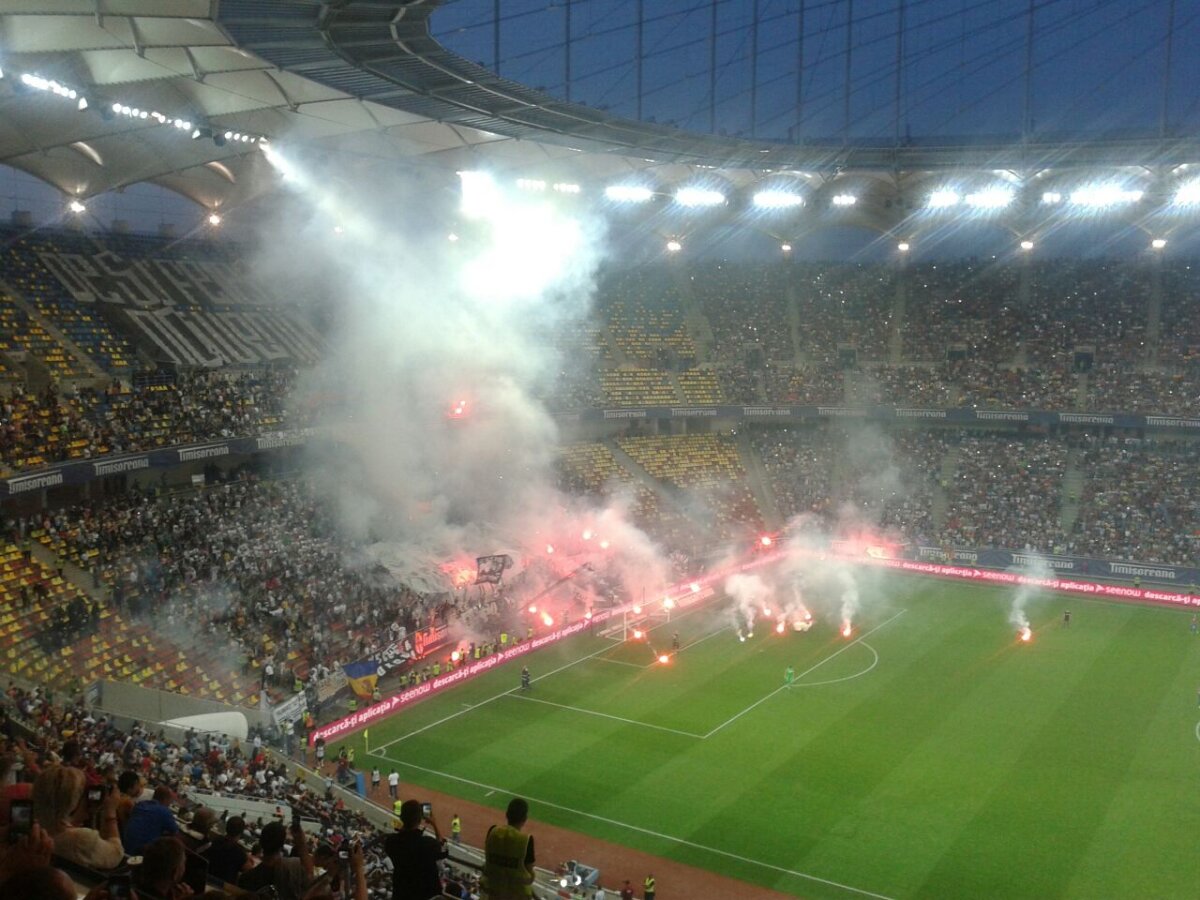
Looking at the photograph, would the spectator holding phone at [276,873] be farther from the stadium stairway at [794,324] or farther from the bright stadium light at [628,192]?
the stadium stairway at [794,324]

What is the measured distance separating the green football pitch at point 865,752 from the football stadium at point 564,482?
0.14 metres

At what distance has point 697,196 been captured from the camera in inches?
1794

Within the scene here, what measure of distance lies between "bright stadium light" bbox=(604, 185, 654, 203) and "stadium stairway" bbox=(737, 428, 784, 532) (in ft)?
44.8

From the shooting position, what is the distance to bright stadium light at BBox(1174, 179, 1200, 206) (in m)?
42.0

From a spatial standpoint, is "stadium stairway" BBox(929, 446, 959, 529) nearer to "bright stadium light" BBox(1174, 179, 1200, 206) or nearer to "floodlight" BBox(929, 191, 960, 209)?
"floodlight" BBox(929, 191, 960, 209)

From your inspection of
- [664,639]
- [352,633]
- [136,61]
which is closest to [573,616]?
[664,639]

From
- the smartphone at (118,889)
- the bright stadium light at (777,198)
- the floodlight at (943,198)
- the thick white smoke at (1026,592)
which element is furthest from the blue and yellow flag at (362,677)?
the floodlight at (943,198)

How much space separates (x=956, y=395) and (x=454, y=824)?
36880 millimetres

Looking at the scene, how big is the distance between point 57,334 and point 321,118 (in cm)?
1073

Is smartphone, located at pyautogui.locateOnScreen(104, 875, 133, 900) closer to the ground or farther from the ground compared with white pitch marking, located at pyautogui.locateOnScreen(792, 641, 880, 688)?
farther from the ground

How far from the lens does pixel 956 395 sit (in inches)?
1976

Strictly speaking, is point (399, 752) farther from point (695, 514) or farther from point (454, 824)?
point (695, 514)

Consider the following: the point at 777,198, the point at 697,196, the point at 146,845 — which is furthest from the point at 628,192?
the point at 146,845

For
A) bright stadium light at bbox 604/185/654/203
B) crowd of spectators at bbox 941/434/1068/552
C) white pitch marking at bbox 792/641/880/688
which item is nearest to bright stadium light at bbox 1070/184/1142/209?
crowd of spectators at bbox 941/434/1068/552
